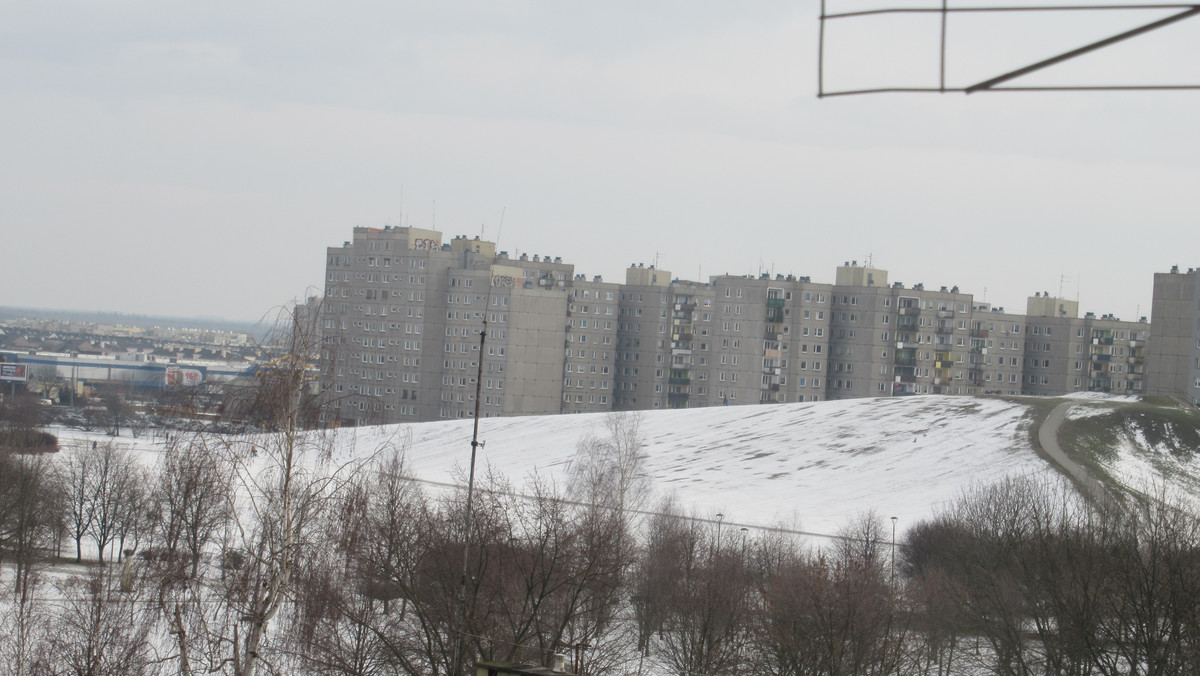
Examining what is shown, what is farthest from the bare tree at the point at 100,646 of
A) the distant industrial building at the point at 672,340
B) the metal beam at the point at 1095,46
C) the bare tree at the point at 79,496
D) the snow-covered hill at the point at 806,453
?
the distant industrial building at the point at 672,340

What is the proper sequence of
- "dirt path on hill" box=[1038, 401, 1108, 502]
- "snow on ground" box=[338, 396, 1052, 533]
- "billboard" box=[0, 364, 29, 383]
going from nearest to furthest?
"dirt path on hill" box=[1038, 401, 1108, 502]
"snow on ground" box=[338, 396, 1052, 533]
"billboard" box=[0, 364, 29, 383]

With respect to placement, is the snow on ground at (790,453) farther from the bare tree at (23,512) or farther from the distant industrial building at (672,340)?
the distant industrial building at (672,340)

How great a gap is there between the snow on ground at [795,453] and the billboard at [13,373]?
72.9m

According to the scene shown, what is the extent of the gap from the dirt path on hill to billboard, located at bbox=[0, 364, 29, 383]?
11860cm

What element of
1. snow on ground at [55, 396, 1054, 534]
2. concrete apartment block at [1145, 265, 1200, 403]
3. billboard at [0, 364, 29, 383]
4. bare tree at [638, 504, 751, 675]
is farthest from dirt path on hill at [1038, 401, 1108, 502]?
billboard at [0, 364, 29, 383]

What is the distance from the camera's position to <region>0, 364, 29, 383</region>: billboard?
460ft

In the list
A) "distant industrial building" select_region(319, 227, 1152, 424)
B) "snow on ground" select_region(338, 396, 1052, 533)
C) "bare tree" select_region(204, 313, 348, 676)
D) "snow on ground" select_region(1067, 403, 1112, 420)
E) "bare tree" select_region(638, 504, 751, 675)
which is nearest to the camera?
"bare tree" select_region(204, 313, 348, 676)

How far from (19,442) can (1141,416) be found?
2614 inches

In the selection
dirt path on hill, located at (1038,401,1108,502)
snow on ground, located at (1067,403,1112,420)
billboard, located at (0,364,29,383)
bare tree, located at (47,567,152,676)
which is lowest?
billboard, located at (0,364,29,383)

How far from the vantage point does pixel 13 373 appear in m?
142

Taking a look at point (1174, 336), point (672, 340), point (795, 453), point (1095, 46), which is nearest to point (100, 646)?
point (1095, 46)

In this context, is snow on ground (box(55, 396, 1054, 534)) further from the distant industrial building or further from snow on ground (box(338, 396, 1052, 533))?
the distant industrial building

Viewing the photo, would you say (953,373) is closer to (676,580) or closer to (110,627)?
(676,580)

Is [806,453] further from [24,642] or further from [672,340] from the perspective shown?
[24,642]
